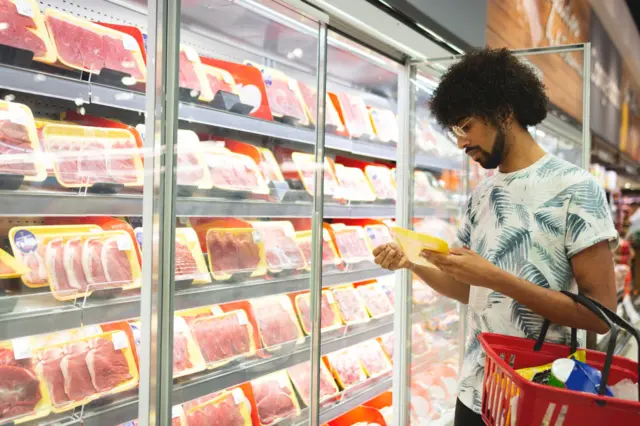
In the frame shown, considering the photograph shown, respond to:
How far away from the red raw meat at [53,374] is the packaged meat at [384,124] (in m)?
2.27

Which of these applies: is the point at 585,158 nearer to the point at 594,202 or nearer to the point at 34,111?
the point at 594,202

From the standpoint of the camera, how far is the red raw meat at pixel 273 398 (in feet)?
8.12

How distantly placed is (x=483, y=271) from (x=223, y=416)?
1.45m

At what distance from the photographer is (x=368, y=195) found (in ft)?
10.6

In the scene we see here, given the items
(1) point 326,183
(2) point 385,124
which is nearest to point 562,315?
(1) point 326,183

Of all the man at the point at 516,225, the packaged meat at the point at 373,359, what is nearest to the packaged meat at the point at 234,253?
the man at the point at 516,225

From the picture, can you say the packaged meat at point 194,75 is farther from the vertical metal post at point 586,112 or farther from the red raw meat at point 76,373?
the vertical metal post at point 586,112

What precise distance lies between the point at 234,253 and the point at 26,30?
1.07 meters

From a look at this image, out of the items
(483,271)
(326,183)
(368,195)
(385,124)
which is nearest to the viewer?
(483,271)

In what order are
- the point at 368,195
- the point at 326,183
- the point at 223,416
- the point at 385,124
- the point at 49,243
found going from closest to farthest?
the point at 49,243
the point at 223,416
the point at 326,183
the point at 368,195
the point at 385,124

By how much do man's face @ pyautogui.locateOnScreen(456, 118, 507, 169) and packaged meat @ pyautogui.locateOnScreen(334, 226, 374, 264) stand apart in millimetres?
1579

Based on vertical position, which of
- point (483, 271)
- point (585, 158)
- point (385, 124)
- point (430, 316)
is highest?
point (385, 124)

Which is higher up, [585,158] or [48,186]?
[585,158]

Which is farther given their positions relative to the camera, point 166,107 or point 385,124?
point 385,124
